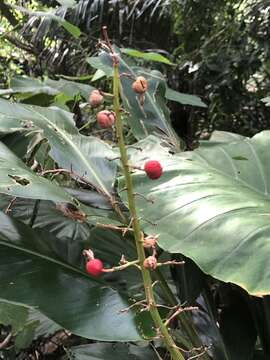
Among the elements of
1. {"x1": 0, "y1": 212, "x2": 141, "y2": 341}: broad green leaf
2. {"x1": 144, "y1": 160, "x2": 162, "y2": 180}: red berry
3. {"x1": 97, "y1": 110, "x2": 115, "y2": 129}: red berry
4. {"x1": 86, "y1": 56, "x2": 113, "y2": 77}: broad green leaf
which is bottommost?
{"x1": 0, "y1": 212, "x2": 141, "y2": 341}: broad green leaf

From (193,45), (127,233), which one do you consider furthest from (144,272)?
(193,45)

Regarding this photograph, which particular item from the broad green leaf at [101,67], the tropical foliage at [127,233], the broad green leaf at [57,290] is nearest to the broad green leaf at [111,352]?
the tropical foliage at [127,233]

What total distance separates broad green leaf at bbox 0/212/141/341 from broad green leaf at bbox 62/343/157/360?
16 centimetres

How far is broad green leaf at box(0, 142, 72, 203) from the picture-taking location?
72 centimetres

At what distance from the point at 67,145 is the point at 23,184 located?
13.9 inches

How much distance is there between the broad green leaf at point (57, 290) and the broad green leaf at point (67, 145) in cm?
18

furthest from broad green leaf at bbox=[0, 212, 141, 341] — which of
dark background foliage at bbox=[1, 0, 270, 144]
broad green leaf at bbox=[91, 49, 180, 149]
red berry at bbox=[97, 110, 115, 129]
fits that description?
dark background foliage at bbox=[1, 0, 270, 144]

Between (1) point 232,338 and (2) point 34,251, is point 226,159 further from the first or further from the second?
(2) point 34,251

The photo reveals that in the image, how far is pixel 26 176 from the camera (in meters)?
0.79

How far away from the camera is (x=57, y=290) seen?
81 cm

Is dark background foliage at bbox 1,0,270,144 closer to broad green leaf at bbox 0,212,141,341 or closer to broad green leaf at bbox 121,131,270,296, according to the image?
broad green leaf at bbox 121,131,270,296

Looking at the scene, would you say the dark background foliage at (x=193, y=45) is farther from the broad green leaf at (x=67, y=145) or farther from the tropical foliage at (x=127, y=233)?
the broad green leaf at (x=67, y=145)

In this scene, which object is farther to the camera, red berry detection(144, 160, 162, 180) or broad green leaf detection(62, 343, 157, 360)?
broad green leaf detection(62, 343, 157, 360)

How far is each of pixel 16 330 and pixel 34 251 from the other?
0.34m
